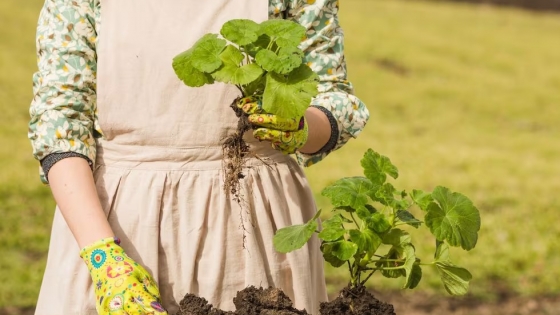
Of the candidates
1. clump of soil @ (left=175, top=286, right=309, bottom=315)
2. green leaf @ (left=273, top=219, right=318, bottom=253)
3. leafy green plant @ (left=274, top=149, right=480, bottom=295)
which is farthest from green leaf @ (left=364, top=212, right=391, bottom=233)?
clump of soil @ (left=175, top=286, right=309, bottom=315)

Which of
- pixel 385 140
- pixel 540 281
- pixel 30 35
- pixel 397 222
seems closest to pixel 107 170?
pixel 397 222

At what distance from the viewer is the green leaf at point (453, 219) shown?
1.66m

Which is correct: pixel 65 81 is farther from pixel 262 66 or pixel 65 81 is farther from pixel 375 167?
pixel 375 167

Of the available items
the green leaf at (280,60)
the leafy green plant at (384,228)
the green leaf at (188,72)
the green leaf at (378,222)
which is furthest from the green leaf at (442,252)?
the green leaf at (188,72)

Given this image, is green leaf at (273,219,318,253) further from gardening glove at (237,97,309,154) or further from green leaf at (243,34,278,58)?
green leaf at (243,34,278,58)

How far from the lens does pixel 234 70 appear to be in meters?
1.62

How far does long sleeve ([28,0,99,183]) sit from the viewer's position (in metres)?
1.88

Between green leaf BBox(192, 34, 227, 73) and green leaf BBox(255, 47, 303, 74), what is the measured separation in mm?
83

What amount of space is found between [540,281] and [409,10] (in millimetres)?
15636

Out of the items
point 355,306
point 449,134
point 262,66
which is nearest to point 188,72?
point 262,66

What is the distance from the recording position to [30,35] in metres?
14.6

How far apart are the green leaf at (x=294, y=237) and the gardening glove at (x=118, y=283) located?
0.28 m

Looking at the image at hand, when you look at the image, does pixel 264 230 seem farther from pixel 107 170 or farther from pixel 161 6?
pixel 161 6

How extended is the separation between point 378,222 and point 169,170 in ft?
1.91
